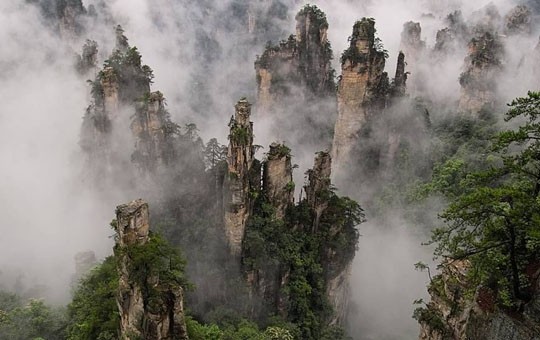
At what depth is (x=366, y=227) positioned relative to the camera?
49.1 metres

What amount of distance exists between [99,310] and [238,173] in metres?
12.2

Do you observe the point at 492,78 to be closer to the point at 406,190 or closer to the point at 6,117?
the point at 406,190

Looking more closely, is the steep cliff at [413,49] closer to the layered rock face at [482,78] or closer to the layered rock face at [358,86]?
the layered rock face at [482,78]

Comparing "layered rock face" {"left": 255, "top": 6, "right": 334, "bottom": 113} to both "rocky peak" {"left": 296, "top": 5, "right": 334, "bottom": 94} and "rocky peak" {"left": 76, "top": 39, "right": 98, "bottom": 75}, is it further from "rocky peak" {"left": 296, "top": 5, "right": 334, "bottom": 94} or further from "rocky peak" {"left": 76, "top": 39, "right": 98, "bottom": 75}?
"rocky peak" {"left": 76, "top": 39, "right": 98, "bottom": 75}

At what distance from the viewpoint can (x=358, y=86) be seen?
48.0 meters

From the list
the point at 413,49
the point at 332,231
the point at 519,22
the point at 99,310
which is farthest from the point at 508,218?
the point at 413,49

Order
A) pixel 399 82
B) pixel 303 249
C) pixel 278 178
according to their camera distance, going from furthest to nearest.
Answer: pixel 399 82
pixel 303 249
pixel 278 178

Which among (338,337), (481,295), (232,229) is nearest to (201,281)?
(232,229)

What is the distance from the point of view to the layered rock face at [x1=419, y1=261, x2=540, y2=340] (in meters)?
14.6

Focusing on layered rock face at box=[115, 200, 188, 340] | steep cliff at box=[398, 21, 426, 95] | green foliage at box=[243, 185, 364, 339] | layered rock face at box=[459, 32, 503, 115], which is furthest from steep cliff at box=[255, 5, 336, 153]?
layered rock face at box=[115, 200, 188, 340]

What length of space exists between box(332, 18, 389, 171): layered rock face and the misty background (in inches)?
229

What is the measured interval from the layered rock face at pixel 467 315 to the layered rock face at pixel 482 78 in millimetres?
38144

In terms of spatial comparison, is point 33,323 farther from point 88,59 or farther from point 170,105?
point 170,105

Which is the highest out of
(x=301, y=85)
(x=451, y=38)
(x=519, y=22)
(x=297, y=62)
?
(x=451, y=38)
